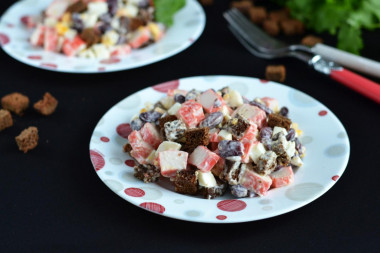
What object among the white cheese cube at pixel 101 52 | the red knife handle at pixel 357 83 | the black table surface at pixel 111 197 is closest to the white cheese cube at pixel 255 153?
the black table surface at pixel 111 197

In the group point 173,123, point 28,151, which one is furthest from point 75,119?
point 173,123

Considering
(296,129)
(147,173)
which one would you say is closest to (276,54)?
(296,129)

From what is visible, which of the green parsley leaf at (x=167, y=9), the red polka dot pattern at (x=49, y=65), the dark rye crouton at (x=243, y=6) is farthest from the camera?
the dark rye crouton at (x=243, y=6)

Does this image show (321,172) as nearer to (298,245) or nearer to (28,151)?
(298,245)

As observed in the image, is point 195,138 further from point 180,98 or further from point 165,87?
point 165,87

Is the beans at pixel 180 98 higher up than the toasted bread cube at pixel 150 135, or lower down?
higher up

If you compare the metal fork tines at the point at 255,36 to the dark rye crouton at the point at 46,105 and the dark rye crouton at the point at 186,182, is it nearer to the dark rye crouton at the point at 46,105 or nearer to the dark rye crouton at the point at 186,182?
the dark rye crouton at the point at 46,105

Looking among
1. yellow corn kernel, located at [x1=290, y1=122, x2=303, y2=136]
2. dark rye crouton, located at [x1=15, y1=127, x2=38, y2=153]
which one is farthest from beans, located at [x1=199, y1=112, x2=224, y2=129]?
dark rye crouton, located at [x1=15, y1=127, x2=38, y2=153]

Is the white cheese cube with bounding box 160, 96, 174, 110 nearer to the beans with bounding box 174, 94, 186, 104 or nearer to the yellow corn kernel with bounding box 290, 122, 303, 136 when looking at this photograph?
the beans with bounding box 174, 94, 186, 104
